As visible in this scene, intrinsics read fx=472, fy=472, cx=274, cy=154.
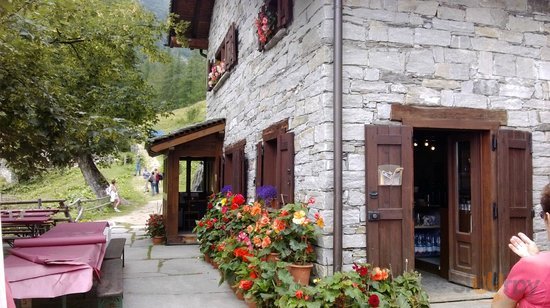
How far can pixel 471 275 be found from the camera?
219 inches

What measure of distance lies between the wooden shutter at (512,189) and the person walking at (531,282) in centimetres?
362

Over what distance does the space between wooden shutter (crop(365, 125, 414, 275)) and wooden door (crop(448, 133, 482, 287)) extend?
1025mm

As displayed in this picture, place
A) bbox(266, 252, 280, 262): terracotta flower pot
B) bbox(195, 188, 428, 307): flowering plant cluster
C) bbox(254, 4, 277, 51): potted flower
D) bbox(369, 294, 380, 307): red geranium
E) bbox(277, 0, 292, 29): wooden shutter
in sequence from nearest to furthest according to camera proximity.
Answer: bbox(369, 294, 380, 307): red geranium, bbox(195, 188, 428, 307): flowering plant cluster, bbox(266, 252, 280, 262): terracotta flower pot, bbox(277, 0, 292, 29): wooden shutter, bbox(254, 4, 277, 51): potted flower

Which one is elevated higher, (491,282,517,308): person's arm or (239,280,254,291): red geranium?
(491,282,517,308): person's arm

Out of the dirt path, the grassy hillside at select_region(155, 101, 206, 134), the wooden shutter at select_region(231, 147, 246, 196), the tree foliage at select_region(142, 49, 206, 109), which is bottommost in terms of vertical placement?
the dirt path

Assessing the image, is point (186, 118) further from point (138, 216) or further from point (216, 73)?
point (216, 73)

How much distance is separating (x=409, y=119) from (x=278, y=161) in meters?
1.80

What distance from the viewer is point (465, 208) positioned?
5.78 m

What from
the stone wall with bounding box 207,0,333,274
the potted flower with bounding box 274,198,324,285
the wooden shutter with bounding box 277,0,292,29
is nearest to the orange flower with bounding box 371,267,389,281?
the stone wall with bounding box 207,0,333,274

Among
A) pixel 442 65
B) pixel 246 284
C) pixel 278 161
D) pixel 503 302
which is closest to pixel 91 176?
pixel 278 161

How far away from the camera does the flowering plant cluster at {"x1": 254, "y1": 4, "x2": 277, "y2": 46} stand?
6.58 meters

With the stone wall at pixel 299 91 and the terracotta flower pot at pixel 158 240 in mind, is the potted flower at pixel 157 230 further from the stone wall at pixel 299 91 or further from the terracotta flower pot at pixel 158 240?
the stone wall at pixel 299 91

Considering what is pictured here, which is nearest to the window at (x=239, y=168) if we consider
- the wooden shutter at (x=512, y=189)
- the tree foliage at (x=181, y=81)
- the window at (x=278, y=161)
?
the window at (x=278, y=161)

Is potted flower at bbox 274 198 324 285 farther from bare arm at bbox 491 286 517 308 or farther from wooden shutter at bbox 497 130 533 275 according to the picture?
bare arm at bbox 491 286 517 308
